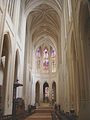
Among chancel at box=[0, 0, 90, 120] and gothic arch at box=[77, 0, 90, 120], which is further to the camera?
chancel at box=[0, 0, 90, 120]

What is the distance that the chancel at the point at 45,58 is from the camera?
1002cm

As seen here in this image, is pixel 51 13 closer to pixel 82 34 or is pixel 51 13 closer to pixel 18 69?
pixel 18 69

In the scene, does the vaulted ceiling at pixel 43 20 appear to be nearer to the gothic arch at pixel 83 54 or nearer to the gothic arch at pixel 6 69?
the gothic arch at pixel 6 69

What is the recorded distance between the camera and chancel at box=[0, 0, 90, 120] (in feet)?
32.9

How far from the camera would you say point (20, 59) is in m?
18.7

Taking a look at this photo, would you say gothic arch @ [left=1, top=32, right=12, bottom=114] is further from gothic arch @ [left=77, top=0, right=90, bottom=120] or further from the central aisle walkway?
gothic arch @ [left=77, top=0, right=90, bottom=120]

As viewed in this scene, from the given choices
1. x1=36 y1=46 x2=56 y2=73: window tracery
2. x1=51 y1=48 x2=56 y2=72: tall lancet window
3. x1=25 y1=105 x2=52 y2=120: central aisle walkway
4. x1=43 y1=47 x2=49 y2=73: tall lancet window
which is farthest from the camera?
x1=43 y1=47 x2=49 y2=73: tall lancet window

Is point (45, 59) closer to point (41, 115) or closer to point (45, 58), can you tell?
point (45, 58)

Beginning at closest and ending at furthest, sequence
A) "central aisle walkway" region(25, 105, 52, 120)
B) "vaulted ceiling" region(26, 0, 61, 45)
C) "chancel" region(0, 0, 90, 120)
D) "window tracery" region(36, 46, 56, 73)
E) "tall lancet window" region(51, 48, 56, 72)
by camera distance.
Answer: "chancel" region(0, 0, 90, 120) < "central aisle walkway" region(25, 105, 52, 120) < "vaulted ceiling" region(26, 0, 61, 45) < "tall lancet window" region(51, 48, 56, 72) < "window tracery" region(36, 46, 56, 73)

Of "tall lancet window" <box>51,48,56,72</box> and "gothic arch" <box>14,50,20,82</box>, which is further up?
"tall lancet window" <box>51,48,56,72</box>

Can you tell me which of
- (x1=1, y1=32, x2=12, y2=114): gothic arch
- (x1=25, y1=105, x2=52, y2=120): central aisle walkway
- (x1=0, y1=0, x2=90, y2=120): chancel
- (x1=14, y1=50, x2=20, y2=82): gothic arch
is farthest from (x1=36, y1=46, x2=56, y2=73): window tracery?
(x1=1, y1=32, x2=12, y2=114): gothic arch

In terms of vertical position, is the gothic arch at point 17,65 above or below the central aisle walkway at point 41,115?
above

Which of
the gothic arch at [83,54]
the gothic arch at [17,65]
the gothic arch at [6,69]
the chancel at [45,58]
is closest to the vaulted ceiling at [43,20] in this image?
the chancel at [45,58]

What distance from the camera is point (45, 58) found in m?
38.5
